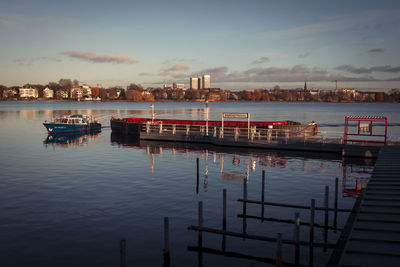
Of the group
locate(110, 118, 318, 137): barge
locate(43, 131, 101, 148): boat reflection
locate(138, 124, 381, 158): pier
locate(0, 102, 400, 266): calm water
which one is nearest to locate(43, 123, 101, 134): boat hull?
locate(43, 131, 101, 148): boat reflection

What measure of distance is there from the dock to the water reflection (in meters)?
7.92

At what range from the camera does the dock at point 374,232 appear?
10.6 metres

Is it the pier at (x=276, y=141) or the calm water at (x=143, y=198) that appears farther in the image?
the pier at (x=276, y=141)

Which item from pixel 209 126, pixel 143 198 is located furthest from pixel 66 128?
pixel 143 198

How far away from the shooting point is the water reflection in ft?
96.7

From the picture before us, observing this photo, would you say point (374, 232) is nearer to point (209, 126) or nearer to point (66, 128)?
point (209, 126)

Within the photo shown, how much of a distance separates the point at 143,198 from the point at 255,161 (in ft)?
54.0

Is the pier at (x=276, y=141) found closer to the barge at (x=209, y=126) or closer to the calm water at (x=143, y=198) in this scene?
the calm water at (x=143, y=198)

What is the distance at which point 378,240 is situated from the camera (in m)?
11.7

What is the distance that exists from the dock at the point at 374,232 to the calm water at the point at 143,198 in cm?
235

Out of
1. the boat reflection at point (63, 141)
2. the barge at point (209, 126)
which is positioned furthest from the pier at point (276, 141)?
the boat reflection at point (63, 141)

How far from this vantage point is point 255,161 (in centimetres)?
3662

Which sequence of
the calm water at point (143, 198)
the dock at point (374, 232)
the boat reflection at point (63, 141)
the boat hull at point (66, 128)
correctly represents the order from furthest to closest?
the boat hull at point (66, 128)
the boat reflection at point (63, 141)
the calm water at point (143, 198)
the dock at point (374, 232)

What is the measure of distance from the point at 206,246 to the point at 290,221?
5.06 metres
